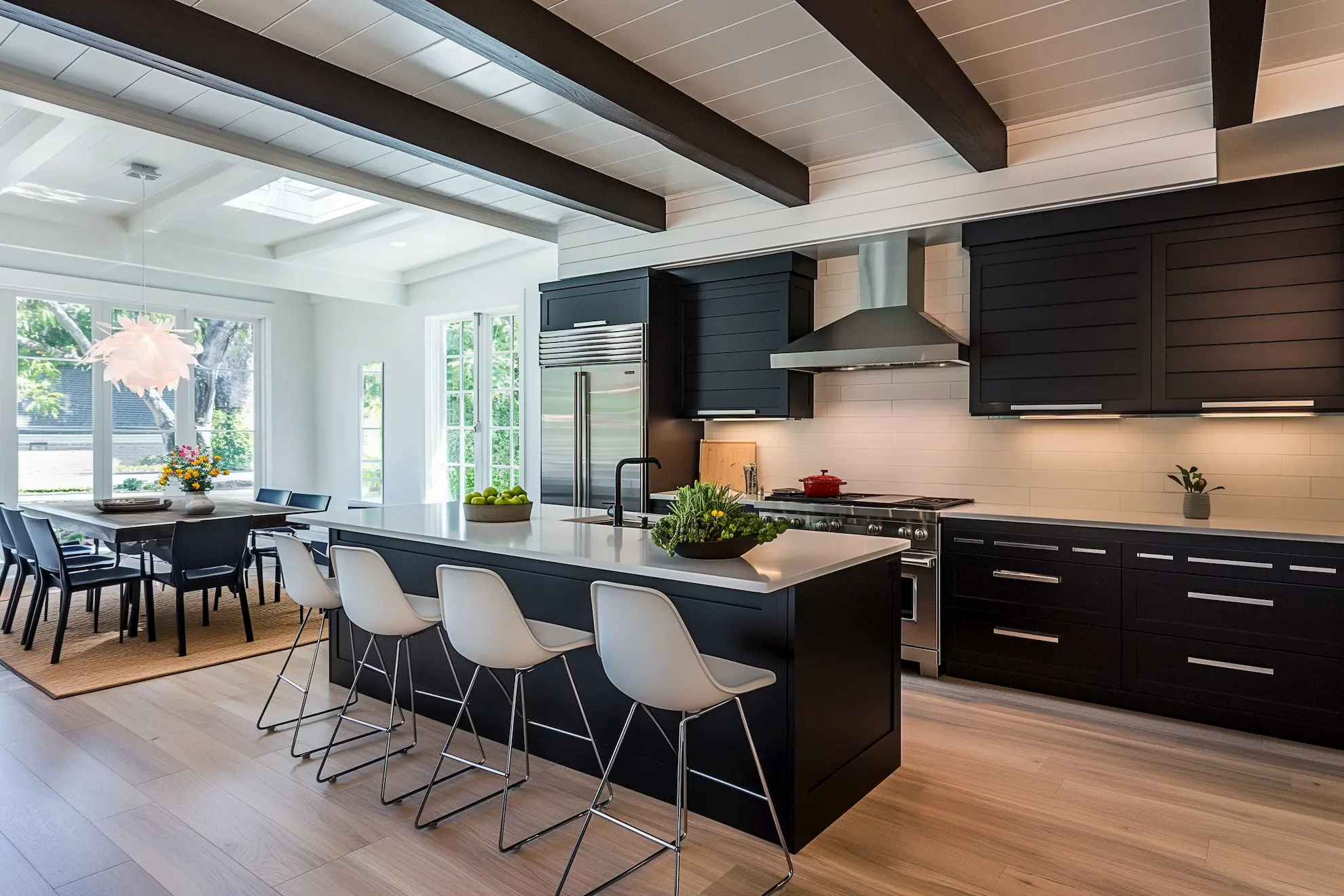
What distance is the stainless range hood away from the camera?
14.5ft

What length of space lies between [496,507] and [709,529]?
1393mm

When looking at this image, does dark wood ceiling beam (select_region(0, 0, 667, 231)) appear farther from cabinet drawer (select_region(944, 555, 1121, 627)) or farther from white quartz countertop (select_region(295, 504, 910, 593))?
cabinet drawer (select_region(944, 555, 1121, 627))

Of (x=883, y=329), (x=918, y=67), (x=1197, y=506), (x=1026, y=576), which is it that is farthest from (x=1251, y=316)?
(x=918, y=67)

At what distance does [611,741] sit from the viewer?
306cm

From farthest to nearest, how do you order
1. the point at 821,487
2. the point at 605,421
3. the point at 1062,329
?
1. the point at 605,421
2. the point at 821,487
3. the point at 1062,329

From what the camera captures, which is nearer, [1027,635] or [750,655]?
[750,655]

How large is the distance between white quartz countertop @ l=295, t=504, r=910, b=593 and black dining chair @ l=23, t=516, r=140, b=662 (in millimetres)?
1931

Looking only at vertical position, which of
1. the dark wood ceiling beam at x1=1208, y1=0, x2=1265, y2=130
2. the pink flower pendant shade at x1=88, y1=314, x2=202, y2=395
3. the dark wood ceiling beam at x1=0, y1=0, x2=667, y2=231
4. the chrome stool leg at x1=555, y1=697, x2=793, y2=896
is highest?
the dark wood ceiling beam at x1=0, y1=0, x2=667, y2=231

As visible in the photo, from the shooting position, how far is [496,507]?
3684 mm

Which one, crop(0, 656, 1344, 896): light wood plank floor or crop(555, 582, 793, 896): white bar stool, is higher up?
crop(555, 582, 793, 896): white bar stool

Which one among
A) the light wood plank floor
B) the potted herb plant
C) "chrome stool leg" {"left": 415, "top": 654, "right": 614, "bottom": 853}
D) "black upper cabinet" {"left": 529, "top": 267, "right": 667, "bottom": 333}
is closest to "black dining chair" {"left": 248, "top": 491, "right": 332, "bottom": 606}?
"black upper cabinet" {"left": 529, "top": 267, "right": 667, "bottom": 333}

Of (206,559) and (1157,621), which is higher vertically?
(206,559)

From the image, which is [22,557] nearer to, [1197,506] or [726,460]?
[726,460]

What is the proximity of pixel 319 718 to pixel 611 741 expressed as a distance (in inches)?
61.6
